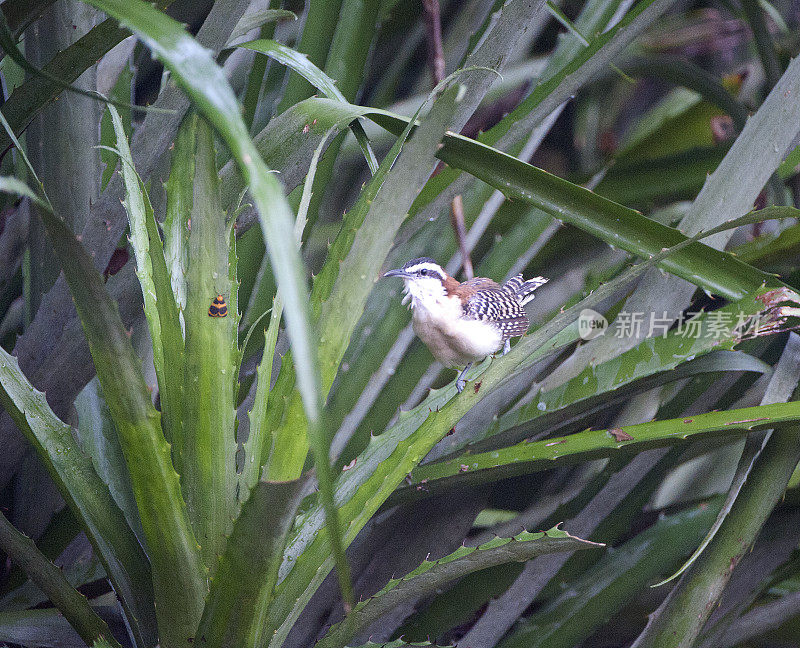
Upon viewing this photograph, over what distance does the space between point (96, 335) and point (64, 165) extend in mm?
495

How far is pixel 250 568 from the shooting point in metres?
0.52

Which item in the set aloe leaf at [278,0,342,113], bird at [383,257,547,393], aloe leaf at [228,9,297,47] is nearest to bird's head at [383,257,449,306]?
bird at [383,257,547,393]

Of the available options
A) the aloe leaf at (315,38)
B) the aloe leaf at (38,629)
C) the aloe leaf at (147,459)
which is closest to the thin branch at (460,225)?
the aloe leaf at (315,38)

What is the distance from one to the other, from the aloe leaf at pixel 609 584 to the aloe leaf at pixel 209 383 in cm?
52

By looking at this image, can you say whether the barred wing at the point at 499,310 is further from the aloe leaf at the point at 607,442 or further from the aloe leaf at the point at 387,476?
the aloe leaf at the point at 387,476

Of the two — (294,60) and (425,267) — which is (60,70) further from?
(425,267)

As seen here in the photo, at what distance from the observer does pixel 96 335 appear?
0.54 m

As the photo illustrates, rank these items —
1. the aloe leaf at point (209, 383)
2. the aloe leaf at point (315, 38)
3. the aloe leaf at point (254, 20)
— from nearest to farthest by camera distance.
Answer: the aloe leaf at point (209, 383), the aloe leaf at point (254, 20), the aloe leaf at point (315, 38)

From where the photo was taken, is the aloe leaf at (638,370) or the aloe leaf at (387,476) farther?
the aloe leaf at (638,370)

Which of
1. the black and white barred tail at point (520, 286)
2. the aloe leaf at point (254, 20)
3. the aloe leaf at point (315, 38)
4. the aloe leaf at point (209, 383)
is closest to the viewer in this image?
the aloe leaf at point (209, 383)

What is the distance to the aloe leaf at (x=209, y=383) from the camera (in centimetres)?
59

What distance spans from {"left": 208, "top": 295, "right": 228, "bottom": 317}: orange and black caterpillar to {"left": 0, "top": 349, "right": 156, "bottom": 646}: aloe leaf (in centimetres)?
21

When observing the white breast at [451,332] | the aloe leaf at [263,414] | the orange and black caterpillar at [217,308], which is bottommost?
the aloe leaf at [263,414]

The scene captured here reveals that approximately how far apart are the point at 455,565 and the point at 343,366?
0.49 m
